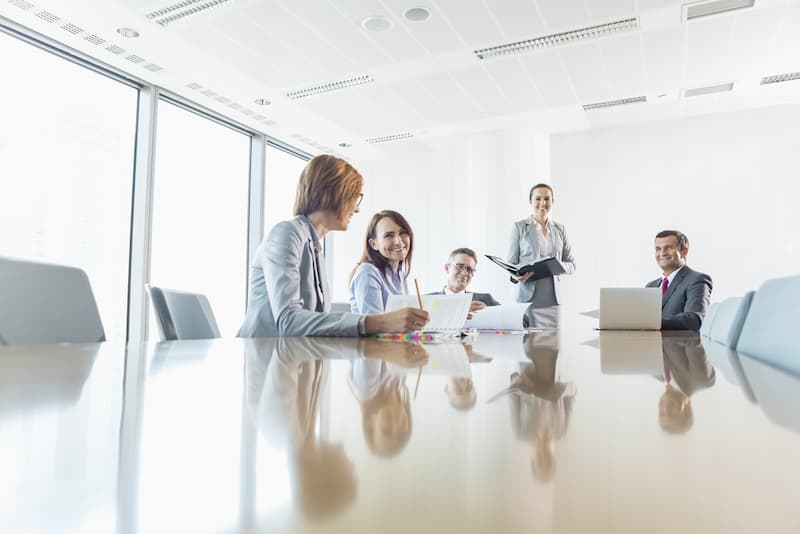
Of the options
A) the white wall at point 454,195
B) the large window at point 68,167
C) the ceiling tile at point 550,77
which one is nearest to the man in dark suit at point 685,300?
the ceiling tile at point 550,77

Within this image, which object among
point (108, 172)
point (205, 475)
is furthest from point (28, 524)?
point (108, 172)

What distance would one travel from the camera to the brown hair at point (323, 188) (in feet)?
6.62

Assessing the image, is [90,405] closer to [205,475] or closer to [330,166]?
[205,475]

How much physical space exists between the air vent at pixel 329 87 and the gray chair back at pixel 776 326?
443cm

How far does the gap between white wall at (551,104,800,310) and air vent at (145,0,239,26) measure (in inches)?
191

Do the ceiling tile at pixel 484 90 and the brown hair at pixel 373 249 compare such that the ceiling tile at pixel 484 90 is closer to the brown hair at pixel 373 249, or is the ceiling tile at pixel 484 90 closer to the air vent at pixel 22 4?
the brown hair at pixel 373 249

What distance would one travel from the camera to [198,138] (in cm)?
586

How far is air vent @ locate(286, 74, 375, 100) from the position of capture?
201 inches

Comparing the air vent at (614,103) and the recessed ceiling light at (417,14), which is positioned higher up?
the air vent at (614,103)

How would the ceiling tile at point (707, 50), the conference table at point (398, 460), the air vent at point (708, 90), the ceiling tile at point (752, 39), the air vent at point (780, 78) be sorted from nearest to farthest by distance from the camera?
Result: the conference table at point (398, 460) < the ceiling tile at point (752, 39) < the ceiling tile at point (707, 50) < the air vent at point (780, 78) < the air vent at point (708, 90)

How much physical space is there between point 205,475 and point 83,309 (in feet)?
5.05

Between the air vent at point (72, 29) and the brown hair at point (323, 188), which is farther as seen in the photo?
the air vent at point (72, 29)

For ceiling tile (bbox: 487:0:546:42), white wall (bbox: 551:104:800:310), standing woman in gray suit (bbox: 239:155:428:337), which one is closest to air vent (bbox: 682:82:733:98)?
white wall (bbox: 551:104:800:310)

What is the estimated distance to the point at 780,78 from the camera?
5324 mm
